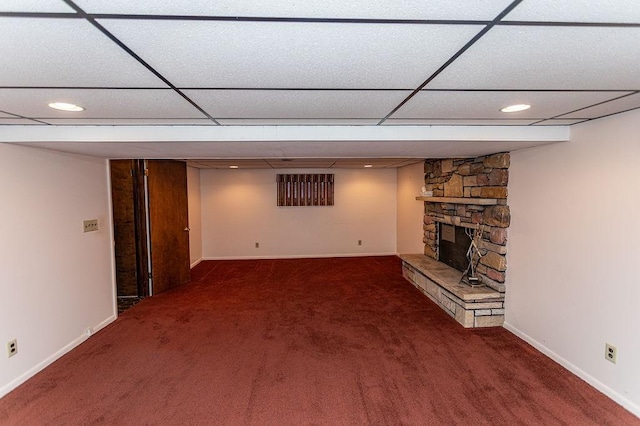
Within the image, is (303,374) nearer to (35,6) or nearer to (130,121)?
(130,121)

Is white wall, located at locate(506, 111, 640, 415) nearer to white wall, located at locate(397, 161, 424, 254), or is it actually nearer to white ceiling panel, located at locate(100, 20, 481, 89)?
white ceiling panel, located at locate(100, 20, 481, 89)

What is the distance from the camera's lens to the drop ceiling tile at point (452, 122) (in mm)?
2439

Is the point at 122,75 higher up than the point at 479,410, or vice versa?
the point at 122,75

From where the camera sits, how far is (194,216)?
6.93 m

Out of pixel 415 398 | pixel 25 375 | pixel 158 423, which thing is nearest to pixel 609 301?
pixel 415 398

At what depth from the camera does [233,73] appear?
4.72 ft

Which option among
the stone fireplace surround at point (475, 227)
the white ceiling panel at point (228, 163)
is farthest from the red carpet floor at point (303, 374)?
the white ceiling panel at point (228, 163)

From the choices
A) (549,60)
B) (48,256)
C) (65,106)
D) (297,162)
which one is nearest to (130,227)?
(48,256)

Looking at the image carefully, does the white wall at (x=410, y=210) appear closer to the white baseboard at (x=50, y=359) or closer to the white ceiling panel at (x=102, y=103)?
the white ceiling panel at (x=102, y=103)

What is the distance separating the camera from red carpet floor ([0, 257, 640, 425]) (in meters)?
2.23

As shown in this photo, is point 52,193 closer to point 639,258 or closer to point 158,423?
point 158,423

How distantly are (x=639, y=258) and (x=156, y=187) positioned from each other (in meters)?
5.19

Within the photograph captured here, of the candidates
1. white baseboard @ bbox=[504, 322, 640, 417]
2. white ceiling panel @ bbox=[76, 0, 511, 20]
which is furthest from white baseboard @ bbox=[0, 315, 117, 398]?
white baseboard @ bbox=[504, 322, 640, 417]

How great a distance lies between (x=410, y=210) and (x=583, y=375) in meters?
4.43
